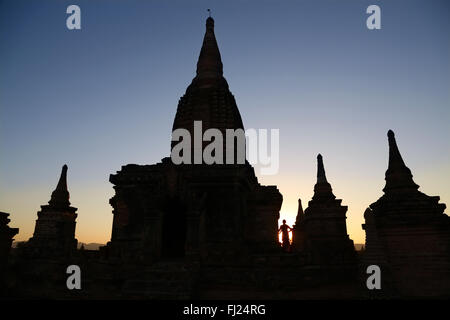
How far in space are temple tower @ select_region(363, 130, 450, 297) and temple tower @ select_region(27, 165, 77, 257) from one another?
739 inches

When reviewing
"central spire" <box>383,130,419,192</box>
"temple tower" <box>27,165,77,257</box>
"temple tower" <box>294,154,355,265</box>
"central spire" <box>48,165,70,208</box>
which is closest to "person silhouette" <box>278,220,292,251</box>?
"temple tower" <box>294,154,355,265</box>

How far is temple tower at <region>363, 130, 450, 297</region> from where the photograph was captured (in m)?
10.1

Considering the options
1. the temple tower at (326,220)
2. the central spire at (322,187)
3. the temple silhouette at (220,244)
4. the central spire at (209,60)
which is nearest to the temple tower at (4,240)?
the temple silhouette at (220,244)

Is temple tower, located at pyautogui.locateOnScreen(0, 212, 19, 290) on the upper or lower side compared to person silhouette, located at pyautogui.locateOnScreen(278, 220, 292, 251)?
lower

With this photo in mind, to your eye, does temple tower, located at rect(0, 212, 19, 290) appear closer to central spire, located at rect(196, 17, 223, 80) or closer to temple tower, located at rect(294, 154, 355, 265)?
temple tower, located at rect(294, 154, 355, 265)

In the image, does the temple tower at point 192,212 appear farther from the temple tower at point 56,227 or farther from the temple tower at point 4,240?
the temple tower at point 56,227

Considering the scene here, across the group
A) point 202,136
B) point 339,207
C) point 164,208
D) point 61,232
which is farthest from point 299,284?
point 61,232

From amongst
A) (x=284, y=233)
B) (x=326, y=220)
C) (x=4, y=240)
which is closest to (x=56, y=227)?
(x=4, y=240)

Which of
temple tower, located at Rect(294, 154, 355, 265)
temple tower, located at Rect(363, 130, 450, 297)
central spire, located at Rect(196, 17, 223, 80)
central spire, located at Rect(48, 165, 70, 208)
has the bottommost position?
temple tower, located at Rect(363, 130, 450, 297)

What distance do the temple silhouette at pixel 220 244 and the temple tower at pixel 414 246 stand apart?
31mm

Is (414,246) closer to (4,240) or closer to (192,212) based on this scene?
(192,212)

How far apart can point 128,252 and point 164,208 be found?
2.80 meters

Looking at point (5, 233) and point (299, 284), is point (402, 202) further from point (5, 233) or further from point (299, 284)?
point (5, 233)

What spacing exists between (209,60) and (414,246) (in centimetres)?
2054
